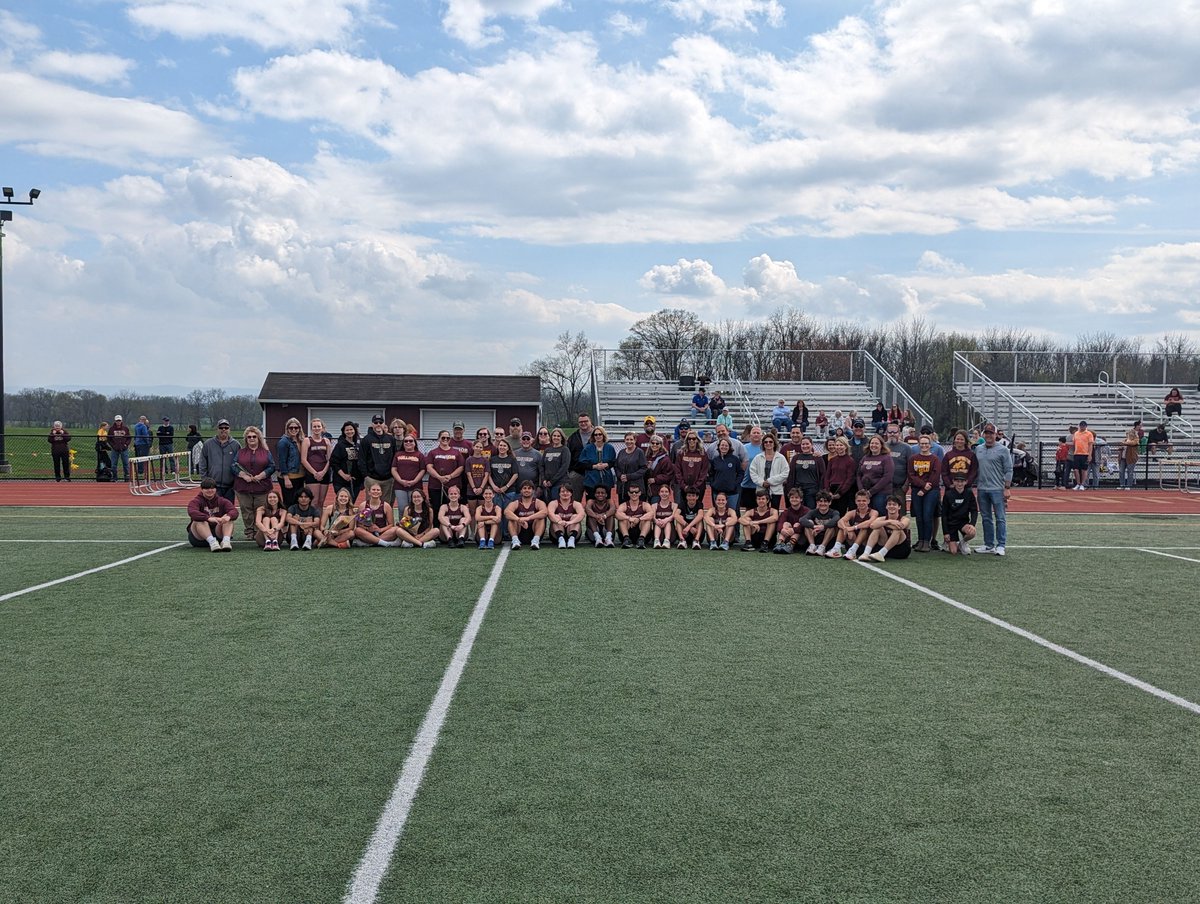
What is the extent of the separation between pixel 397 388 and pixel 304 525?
93.0 feet

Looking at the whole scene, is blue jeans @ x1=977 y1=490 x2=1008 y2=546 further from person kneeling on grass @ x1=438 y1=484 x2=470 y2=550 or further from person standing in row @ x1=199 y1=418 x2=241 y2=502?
person standing in row @ x1=199 y1=418 x2=241 y2=502

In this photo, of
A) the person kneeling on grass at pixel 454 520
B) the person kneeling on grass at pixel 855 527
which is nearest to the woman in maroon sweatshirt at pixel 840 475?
the person kneeling on grass at pixel 855 527

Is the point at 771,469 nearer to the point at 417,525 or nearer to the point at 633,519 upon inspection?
the point at 633,519

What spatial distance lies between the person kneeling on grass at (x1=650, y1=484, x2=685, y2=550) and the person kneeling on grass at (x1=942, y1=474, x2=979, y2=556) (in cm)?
359

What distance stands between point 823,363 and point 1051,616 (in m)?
28.8

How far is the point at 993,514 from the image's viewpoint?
13.6 metres

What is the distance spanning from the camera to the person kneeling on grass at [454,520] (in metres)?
13.3

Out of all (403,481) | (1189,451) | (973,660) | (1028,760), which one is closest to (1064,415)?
(1189,451)

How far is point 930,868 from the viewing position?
3.85m

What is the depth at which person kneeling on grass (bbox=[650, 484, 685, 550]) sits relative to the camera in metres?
13.5

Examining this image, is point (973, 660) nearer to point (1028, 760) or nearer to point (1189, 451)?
point (1028, 760)

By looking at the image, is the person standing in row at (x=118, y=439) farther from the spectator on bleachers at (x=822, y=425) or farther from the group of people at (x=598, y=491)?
the spectator on bleachers at (x=822, y=425)

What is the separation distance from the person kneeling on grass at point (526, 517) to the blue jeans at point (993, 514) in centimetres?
596

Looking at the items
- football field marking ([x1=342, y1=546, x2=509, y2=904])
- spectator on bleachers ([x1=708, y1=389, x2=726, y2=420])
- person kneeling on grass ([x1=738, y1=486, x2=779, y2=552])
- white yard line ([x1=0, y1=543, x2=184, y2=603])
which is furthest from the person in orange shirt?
football field marking ([x1=342, y1=546, x2=509, y2=904])
